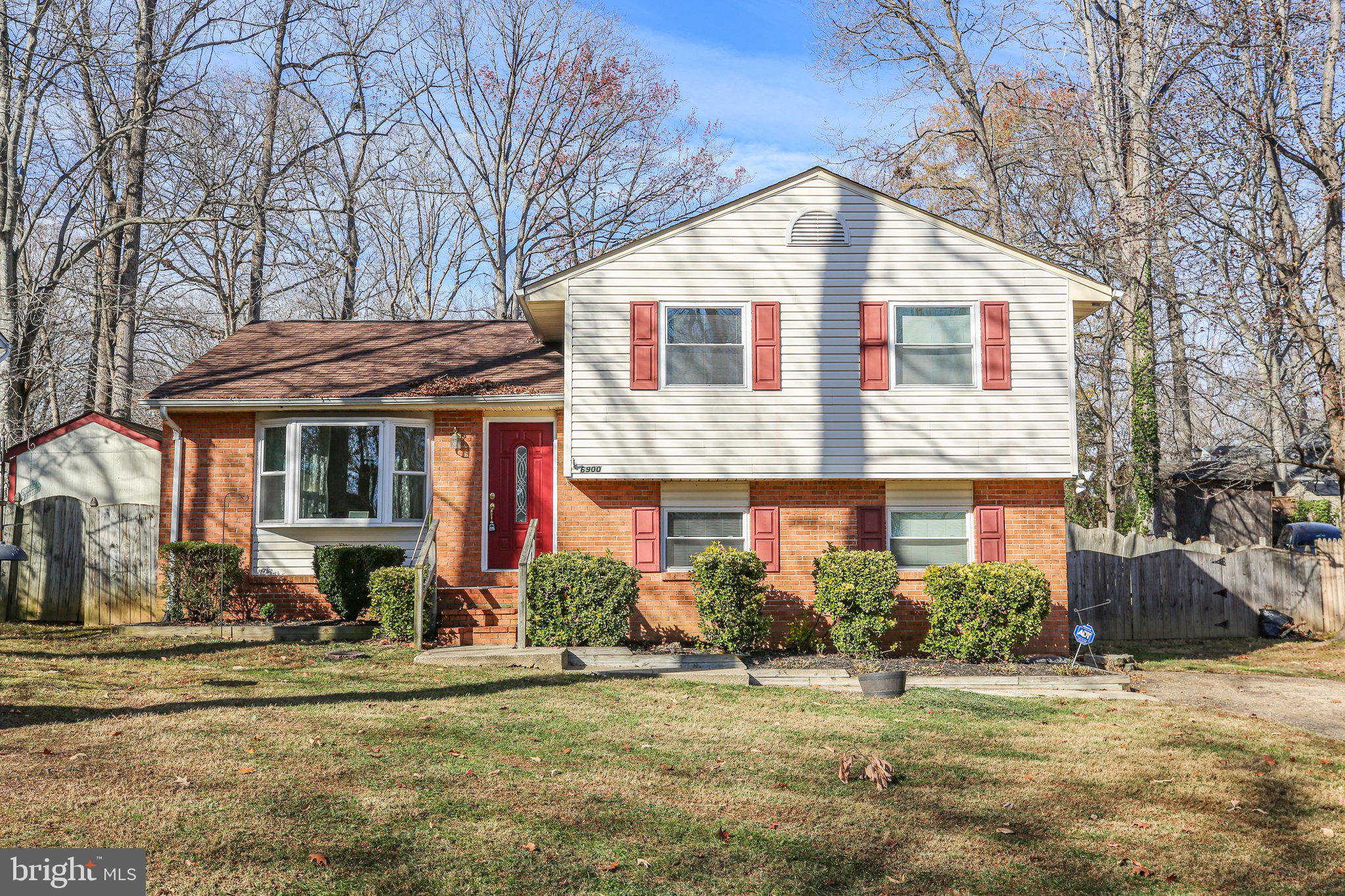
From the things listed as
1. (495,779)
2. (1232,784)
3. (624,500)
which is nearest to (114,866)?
(495,779)

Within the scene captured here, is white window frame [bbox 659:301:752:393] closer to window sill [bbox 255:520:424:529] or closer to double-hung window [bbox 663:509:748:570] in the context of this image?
double-hung window [bbox 663:509:748:570]

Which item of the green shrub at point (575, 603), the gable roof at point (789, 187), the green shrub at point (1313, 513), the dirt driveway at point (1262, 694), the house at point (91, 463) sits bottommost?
the dirt driveway at point (1262, 694)

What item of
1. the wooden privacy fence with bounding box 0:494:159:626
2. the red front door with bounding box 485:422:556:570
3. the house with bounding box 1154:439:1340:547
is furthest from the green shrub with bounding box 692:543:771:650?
the house with bounding box 1154:439:1340:547

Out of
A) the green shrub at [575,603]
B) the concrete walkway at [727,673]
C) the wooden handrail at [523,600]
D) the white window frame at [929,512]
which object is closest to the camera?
the concrete walkway at [727,673]

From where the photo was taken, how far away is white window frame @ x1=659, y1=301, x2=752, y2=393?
12.5 metres

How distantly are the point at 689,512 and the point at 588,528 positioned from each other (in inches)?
53.0

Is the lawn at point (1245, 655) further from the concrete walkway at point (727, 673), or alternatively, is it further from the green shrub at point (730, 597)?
the green shrub at point (730, 597)

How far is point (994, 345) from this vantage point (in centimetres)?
1255

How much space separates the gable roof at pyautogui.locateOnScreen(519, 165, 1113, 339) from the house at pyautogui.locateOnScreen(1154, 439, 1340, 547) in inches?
321

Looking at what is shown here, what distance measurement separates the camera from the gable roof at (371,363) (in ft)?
42.9

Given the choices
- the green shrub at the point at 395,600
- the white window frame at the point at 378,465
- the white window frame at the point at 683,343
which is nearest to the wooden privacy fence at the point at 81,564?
the white window frame at the point at 378,465

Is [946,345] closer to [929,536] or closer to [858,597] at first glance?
[929,536]

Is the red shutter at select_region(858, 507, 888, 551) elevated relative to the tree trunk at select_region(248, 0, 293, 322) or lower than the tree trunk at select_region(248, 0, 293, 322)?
lower

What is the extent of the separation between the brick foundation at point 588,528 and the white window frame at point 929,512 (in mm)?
214
